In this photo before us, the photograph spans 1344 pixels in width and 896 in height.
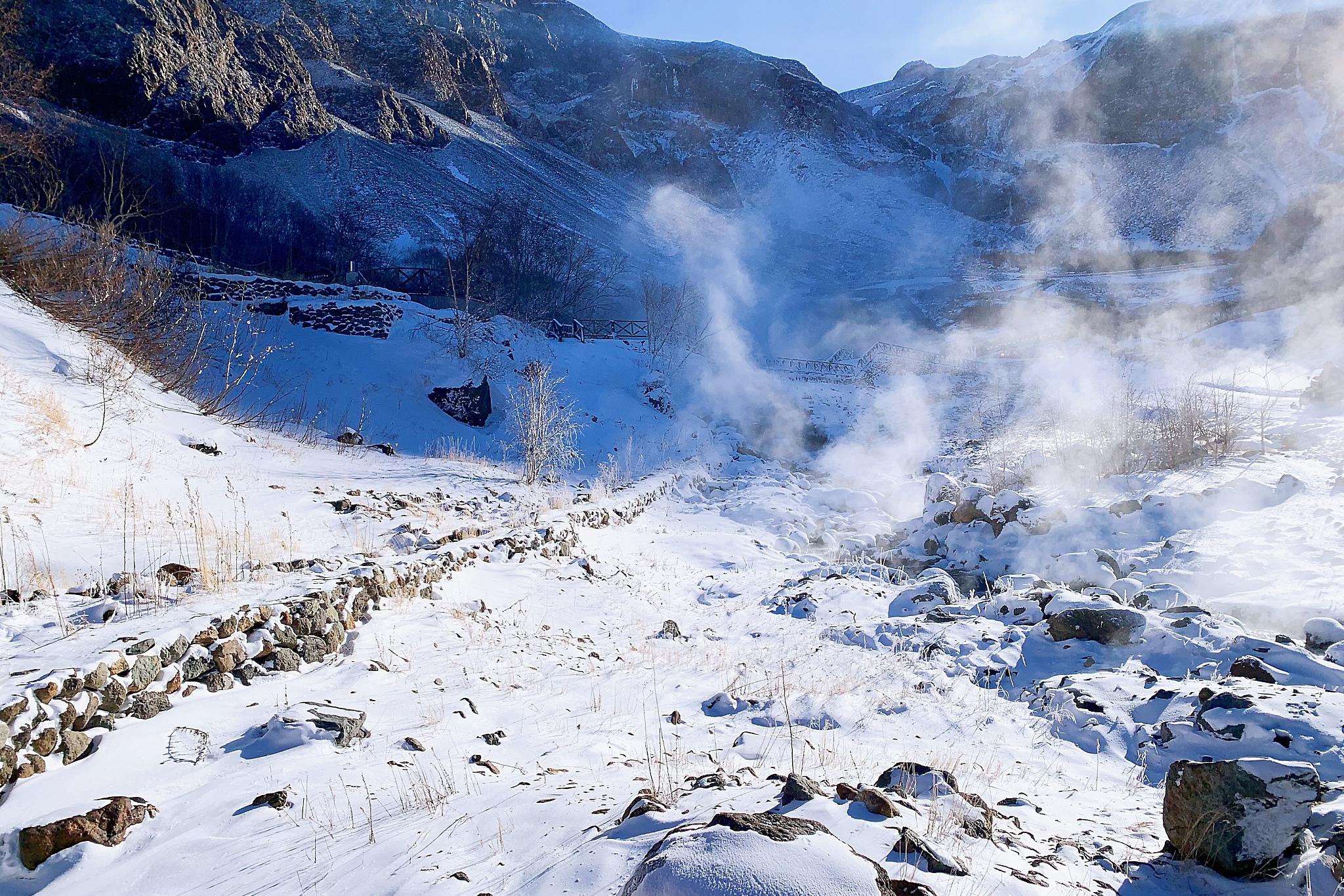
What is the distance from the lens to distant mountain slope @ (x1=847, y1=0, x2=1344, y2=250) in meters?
44.8

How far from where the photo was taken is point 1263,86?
50.5m

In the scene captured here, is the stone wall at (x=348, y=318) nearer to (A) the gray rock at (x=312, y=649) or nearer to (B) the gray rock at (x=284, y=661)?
(A) the gray rock at (x=312, y=649)

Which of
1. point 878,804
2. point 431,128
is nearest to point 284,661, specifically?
point 878,804

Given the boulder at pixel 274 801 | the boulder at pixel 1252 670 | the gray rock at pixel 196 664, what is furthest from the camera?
the boulder at pixel 1252 670

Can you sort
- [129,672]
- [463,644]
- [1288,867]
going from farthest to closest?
[463,644] < [129,672] < [1288,867]

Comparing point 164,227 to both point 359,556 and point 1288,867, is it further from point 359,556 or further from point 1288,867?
point 1288,867

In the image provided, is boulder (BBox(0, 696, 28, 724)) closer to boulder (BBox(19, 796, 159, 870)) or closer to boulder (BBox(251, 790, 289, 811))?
boulder (BBox(19, 796, 159, 870))

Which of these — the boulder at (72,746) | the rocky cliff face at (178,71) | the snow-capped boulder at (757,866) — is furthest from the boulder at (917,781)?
the rocky cliff face at (178,71)

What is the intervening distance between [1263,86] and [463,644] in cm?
7091

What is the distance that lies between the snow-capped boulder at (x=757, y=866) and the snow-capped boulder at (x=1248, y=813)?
121 centimetres

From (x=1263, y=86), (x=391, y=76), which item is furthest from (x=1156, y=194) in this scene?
(x=391, y=76)

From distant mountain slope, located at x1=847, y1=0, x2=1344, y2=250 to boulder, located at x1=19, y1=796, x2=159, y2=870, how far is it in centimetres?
5482

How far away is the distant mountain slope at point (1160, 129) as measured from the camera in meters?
44.8

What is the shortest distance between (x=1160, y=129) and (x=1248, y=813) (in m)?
69.6
